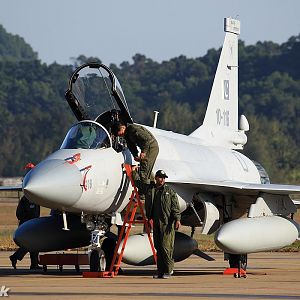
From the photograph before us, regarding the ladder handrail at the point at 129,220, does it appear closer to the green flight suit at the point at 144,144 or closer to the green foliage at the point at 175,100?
the green flight suit at the point at 144,144

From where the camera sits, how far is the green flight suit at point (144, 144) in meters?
19.1

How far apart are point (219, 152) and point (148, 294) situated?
8.73m

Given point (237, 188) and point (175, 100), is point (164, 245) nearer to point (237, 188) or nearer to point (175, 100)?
point (237, 188)

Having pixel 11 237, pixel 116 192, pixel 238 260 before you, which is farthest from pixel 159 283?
pixel 11 237

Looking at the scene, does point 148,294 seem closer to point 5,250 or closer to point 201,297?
point 201,297

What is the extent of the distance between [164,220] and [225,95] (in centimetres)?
787

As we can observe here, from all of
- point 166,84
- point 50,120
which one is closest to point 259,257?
point 50,120

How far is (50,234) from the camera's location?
20.7m

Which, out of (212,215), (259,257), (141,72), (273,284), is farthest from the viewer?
(141,72)

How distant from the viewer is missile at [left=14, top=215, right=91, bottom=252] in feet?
67.2

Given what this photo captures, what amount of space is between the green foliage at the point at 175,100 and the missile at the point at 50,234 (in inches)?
2134

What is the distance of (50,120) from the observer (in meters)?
95.3

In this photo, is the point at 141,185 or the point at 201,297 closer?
the point at 201,297

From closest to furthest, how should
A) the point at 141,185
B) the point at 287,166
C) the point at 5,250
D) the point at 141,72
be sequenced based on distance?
the point at 141,185
the point at 5,250
the point at 287,166
the point at 141,72
